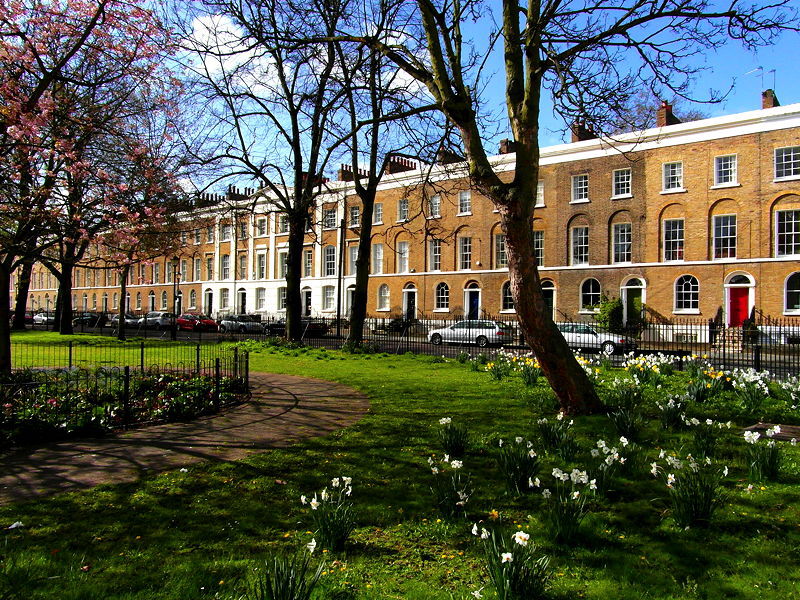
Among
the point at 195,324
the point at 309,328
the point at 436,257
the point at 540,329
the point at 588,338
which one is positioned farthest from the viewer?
the point at 195,324

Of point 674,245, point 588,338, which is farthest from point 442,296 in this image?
point 588,338

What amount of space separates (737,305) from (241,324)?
1297 inches

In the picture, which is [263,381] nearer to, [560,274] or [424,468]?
[424,468]

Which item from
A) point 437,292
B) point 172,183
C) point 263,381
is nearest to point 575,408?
point 263,381

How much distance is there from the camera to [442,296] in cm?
4244

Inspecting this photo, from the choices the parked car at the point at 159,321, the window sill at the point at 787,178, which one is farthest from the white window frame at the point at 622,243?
the parked car at the point at 159,321

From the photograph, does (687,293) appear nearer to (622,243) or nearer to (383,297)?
(622,243)

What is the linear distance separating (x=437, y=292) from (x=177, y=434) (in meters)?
35.0

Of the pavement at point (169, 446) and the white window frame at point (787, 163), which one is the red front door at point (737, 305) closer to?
the white window frame at point (787, 163)

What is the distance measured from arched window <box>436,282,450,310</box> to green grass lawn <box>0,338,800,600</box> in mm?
34754

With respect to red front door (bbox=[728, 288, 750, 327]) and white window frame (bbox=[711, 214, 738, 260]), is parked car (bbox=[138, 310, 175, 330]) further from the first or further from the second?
red front door (bbox=[728, 288, 750, 327])

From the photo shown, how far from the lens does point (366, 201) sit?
21594 millimetres

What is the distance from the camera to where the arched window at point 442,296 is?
42062 mm

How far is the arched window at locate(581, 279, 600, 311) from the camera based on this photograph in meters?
35.5
